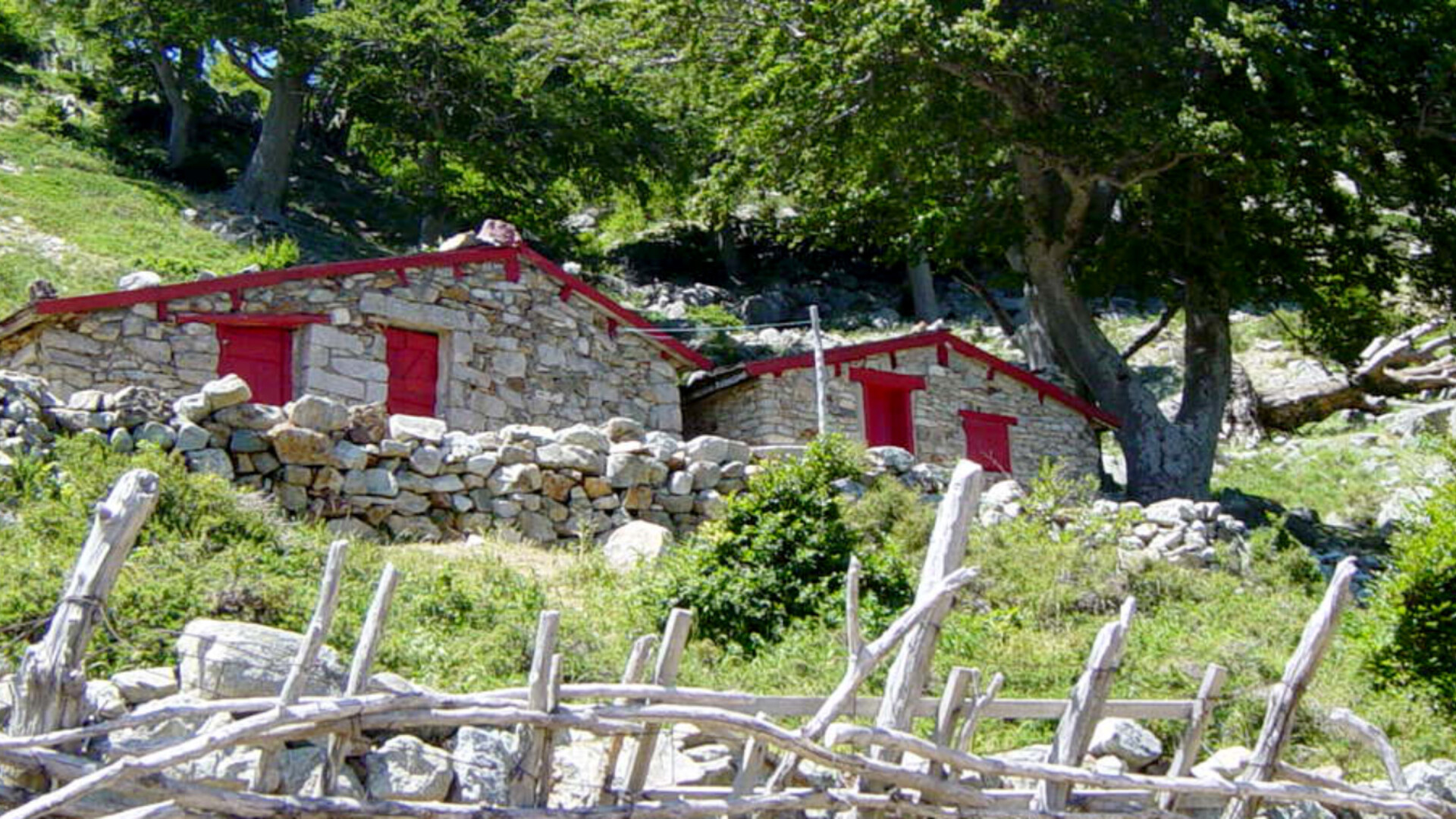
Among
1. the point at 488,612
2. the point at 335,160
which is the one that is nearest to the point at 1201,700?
the point at 488,612

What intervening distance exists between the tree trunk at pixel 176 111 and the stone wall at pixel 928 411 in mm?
22563

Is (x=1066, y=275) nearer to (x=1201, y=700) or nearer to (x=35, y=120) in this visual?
(x=1201, y=700)

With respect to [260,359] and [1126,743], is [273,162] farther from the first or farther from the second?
[1126,743]

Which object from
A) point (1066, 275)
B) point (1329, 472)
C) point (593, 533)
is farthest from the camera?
point (1329, 472)

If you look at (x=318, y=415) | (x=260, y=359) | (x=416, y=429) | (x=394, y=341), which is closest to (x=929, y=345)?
(x=394, y=341)

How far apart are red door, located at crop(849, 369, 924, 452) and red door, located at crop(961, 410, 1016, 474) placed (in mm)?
956

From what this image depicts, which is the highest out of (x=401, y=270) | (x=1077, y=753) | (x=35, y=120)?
(x=35, y=120)

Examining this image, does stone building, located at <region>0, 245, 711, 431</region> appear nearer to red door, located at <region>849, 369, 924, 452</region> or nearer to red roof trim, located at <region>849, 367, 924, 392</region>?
red roof trim, located at <region>849, 367, 924, 392</region>

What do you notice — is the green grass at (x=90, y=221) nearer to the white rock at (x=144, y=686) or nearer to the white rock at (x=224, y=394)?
the white rock at (x=224, y=394)

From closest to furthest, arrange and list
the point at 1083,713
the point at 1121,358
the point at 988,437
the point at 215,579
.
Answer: the point at 1083,713
the point at 215,579
the point at 988,437
the point at 1121,358

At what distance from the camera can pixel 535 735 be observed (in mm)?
Answer: 6992

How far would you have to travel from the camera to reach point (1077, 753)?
7945 mm

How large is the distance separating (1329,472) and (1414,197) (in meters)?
6.20

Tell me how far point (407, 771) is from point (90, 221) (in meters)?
27.3
